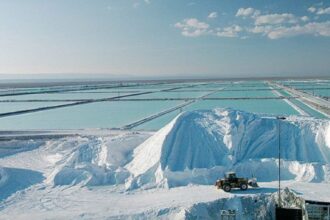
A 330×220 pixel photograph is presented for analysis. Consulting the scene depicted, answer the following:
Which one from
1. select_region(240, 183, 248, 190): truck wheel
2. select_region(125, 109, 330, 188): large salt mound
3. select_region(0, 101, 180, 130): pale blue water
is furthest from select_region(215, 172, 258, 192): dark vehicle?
select_region(0, 101, 180, 130): pale blue water

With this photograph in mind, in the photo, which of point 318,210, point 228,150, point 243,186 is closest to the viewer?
point 318,210

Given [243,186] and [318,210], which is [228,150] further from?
[318,210]

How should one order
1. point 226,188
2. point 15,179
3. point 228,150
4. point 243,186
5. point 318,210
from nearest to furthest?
point 318,210 → point 226,188 → point 243,186 → point 15,179 → point 228,150

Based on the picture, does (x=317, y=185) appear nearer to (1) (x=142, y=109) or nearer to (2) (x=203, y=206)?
(2) (x=203, y=206)

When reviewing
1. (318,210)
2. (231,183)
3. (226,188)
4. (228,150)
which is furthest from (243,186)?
(228,150)

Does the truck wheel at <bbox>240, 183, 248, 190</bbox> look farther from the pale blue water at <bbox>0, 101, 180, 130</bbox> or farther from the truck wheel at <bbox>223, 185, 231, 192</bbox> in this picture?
the pale blue water at <bbox>0, 101, 180, 130</bbox>

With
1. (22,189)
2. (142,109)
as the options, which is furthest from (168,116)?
(22,189)
